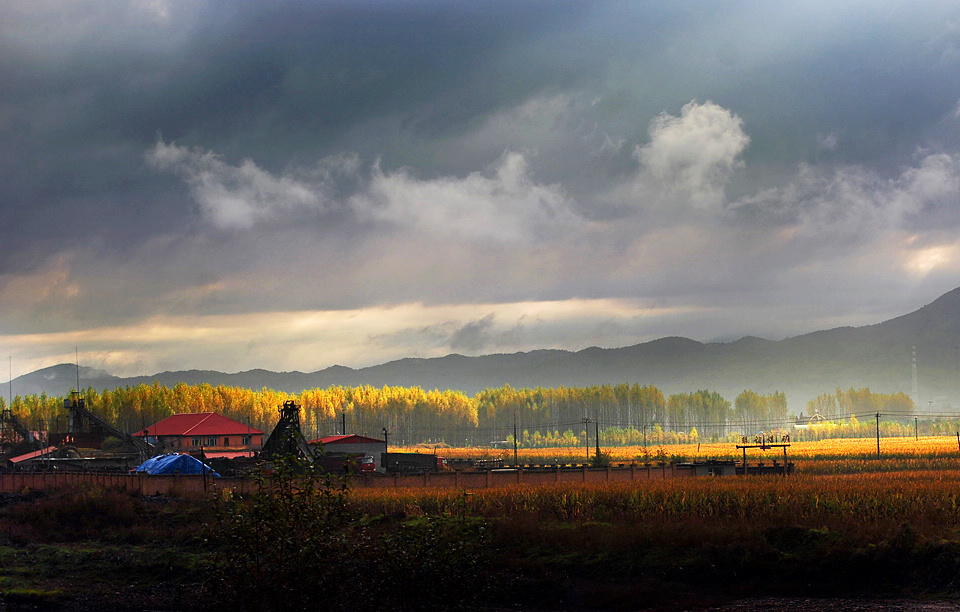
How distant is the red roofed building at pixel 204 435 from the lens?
12129cm

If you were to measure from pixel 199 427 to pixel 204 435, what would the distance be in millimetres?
2471

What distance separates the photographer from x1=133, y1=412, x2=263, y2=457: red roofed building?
398 ft

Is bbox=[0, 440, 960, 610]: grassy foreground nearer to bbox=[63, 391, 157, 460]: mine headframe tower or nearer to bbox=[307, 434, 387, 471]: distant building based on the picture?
bbox=[307, 434, 387, 471]: distant building

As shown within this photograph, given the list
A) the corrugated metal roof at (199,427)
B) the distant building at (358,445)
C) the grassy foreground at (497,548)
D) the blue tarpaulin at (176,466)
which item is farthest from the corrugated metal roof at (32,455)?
the grassy foreground at (497,548)

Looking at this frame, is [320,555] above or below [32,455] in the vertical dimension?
above

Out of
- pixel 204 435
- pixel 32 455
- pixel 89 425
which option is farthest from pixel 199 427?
pixel 32 455

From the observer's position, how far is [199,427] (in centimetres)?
12538

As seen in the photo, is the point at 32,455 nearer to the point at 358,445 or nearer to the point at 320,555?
the point at 358,445

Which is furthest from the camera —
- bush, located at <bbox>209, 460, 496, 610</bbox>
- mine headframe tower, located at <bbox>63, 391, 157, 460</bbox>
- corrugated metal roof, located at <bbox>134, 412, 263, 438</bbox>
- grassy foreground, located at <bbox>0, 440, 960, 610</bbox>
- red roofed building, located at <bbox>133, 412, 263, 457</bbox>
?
corrugated metal roof, located at <bbox>134, 412, 263, 438</bbox>

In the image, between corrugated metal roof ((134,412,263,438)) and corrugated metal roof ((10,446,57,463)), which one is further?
corrugated metal roof ((134,412,263,438))

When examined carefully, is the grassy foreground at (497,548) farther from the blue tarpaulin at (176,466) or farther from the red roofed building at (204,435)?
the red roofed building at (204,435)

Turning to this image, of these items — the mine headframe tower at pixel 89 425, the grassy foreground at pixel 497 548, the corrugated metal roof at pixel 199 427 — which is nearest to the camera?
the grassy foreground at pixel 497 548

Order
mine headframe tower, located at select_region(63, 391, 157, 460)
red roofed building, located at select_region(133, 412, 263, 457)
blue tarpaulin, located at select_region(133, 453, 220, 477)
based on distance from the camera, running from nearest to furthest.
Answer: blue tarpaulin, located at select_region(133, 453, 220, 477), mine headframe tower, located at select_region(63, 391, 157, 460), red roofed building, located at select_region(133, 412, 263, 457)

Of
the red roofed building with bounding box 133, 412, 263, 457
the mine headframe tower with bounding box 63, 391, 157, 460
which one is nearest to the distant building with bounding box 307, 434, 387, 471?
the red roofed building with bounding box 133, 412, 263, 457
